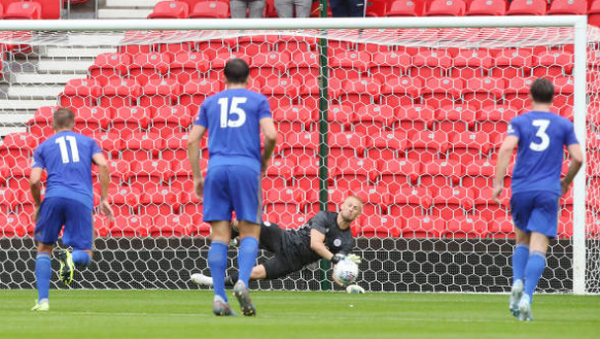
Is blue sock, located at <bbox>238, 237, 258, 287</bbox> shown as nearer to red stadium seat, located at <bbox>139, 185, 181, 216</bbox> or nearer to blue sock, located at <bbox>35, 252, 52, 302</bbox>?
blue sock, located at <bbox>35, 252, 52, 302</bbox>

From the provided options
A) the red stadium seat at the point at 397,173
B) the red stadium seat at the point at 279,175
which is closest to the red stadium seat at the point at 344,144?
the red stadium seat at the point at 397,173

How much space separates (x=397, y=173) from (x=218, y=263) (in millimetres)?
4647

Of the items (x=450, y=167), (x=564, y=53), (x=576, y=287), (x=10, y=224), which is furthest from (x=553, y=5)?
(x=10, y=224)

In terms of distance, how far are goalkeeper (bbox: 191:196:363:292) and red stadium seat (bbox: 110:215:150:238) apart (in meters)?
1.57

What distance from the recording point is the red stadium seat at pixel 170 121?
11.3 metres

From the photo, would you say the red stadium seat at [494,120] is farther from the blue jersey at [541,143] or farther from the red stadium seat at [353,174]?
the blue jersey at [541,143]

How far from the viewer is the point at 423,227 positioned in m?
10.7

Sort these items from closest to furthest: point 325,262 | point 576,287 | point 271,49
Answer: point 576,287, point 325,262, point 271,49

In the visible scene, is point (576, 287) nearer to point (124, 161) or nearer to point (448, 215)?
point (448, 215)

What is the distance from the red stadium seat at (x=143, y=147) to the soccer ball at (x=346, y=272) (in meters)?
3.06

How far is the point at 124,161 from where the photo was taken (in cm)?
1118

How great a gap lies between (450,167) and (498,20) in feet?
5.78

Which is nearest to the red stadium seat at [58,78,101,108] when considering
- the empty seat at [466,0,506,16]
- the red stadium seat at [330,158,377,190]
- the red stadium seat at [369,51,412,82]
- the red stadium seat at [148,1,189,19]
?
the red stadium seat at [148,1,189,19]

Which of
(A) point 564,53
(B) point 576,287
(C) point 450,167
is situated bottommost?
(B) point 576,287
